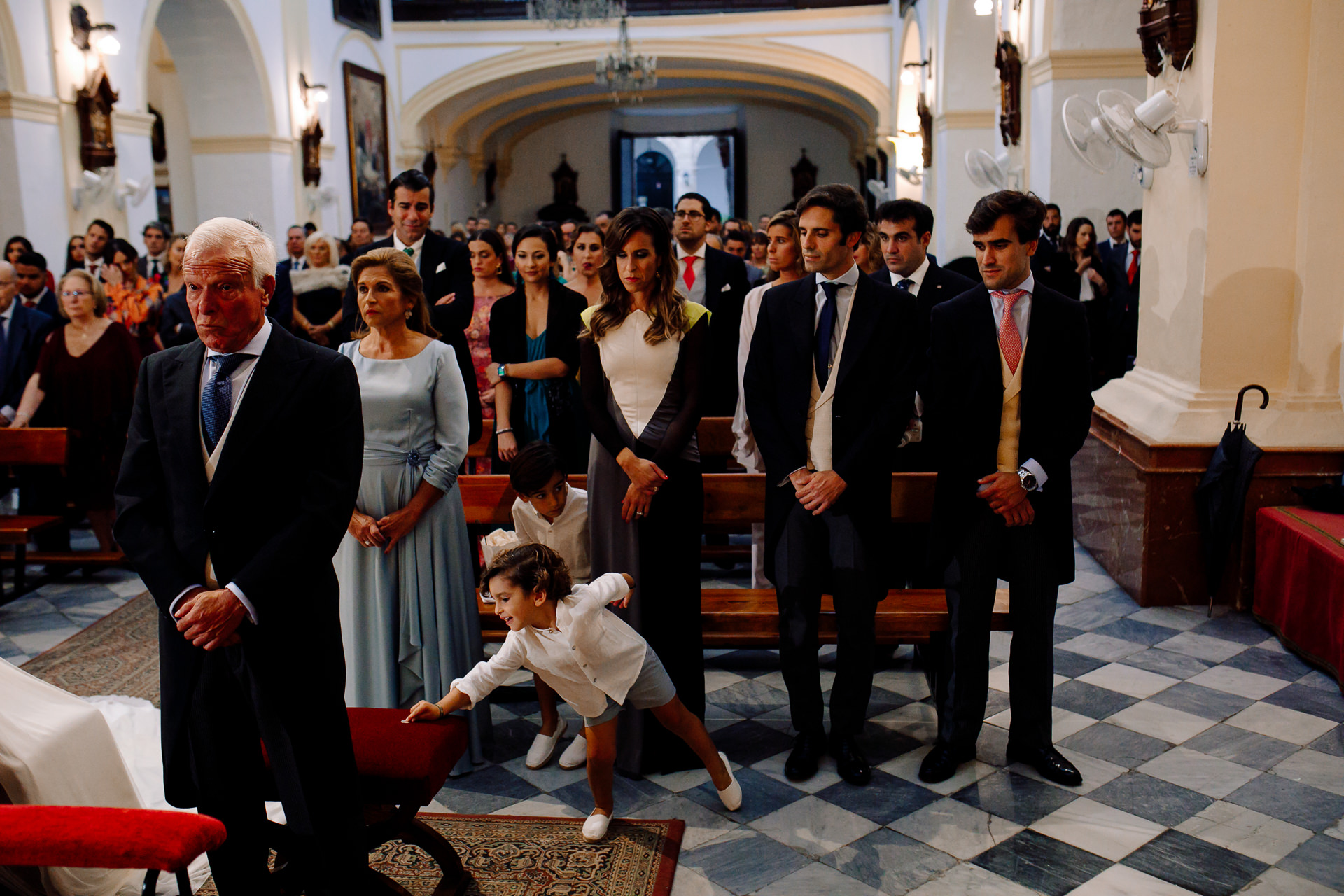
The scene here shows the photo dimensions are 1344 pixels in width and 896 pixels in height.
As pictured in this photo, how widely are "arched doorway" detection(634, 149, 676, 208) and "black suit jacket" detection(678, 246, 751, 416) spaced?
25.6 meters

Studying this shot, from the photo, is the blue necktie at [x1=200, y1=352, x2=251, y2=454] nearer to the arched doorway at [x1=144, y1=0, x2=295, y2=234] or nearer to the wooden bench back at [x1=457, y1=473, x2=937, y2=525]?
the wooden bench back at [x1=457, y1=473, x2=937, y2=525]

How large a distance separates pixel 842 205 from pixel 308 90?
12504mm

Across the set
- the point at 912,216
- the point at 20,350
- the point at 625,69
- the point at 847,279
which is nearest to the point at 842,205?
the point at 847,279

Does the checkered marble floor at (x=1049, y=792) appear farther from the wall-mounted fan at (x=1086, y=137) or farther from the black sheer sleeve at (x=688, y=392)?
the wall-mounted fan at (x=1086, y=137)

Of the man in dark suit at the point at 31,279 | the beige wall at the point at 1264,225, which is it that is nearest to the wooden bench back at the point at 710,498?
the beige wall at the point at 1264,225

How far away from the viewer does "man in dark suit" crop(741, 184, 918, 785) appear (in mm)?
3234

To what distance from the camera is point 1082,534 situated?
19.4ft

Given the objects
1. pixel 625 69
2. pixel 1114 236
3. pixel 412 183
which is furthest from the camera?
pixel 625 69

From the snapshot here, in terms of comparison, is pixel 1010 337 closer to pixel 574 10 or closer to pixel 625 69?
pixel 574 10

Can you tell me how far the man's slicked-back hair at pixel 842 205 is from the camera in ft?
10.5

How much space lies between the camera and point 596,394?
341 cm

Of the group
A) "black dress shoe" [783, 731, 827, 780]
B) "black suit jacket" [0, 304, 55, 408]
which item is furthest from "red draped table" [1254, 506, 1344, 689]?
"black suit jacket" [0, 304, 55, 408]

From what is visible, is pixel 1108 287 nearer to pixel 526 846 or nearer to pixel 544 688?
pixel 544 688

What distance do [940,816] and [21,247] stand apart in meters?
7.71
